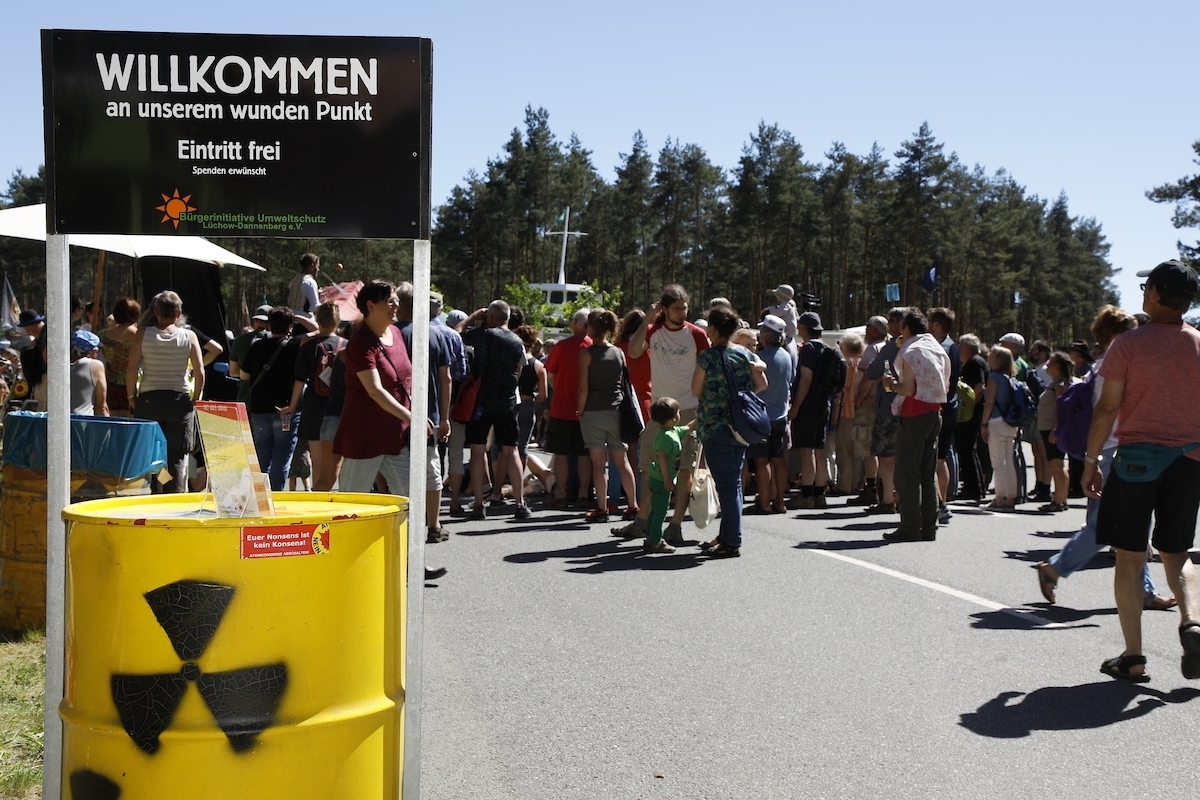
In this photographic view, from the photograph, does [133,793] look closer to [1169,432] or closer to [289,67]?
[289,67]

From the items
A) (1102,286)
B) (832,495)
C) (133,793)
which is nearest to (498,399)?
(832,495)

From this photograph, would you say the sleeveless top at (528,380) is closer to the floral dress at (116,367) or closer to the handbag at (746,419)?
the handbag at (746,419)

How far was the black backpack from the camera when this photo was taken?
12.7m

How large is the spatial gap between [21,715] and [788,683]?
10.9 feet

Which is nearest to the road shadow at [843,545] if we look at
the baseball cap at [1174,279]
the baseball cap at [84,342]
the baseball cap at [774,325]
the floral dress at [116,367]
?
the baseball cap at [774,325]

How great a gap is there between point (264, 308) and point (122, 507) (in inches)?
319

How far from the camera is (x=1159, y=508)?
5617 mm

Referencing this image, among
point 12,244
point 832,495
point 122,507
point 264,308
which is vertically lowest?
point 832,495

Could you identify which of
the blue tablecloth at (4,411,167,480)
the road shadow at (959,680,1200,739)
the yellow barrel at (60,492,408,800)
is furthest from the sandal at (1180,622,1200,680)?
the blue tablecloth at (4,411,167,480)

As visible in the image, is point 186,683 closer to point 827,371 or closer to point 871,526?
point 871,526

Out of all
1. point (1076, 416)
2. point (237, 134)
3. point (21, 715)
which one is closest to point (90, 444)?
point (21, 715)

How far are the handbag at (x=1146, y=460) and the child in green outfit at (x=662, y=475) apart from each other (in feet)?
13.5

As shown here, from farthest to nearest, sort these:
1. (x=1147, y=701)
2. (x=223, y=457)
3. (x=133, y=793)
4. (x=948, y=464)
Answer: (x=948, y=464)
(x=1147, y=701)
(x=223, y=457)
(x=133, y=793)

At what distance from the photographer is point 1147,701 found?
544 centimetres
